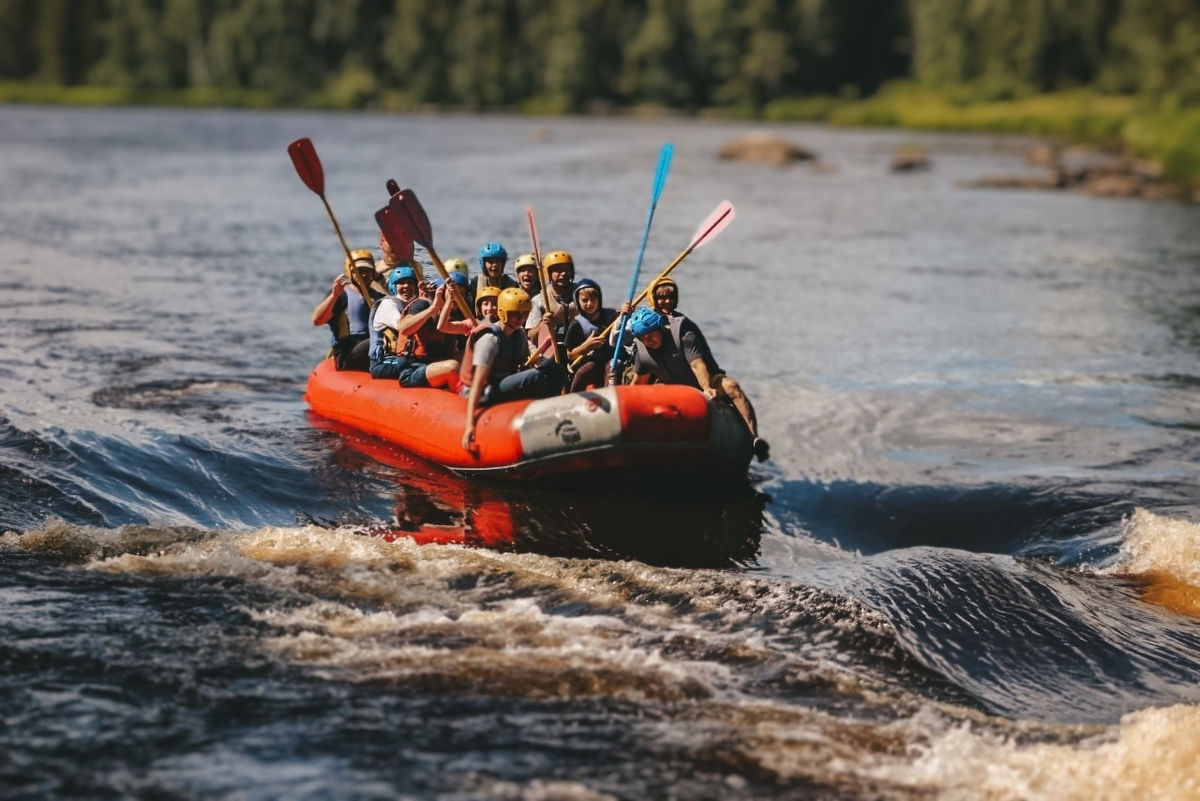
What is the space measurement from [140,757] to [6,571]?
8.56 ft

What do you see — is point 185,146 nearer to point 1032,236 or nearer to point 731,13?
point 1032,236

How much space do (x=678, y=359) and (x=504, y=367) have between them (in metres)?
1.31

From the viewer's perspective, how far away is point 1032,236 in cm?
2939

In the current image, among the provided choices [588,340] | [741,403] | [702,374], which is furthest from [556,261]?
[741,403]

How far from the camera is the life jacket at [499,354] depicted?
1047 cm

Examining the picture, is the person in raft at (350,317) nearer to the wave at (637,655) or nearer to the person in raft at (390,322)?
the person in raft at (390,322)

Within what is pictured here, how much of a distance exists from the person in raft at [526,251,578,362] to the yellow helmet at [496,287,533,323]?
2.52ft

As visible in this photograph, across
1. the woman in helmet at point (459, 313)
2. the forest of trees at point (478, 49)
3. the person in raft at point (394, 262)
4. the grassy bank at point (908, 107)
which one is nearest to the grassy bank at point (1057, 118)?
the grassy bank at point (908, 107)

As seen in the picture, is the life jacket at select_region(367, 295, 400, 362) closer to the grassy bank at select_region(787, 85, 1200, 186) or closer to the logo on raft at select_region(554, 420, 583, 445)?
the logo on raft at select_region(554, 420, 583, 445)

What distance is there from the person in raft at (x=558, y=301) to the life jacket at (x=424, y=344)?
78 centimetres

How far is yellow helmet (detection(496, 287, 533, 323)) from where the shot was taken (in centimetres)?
1037

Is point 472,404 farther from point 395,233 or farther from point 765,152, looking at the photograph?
point 765,152

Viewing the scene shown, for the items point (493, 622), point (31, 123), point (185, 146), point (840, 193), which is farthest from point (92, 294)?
point (31, 123)

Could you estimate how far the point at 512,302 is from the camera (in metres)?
10.4
